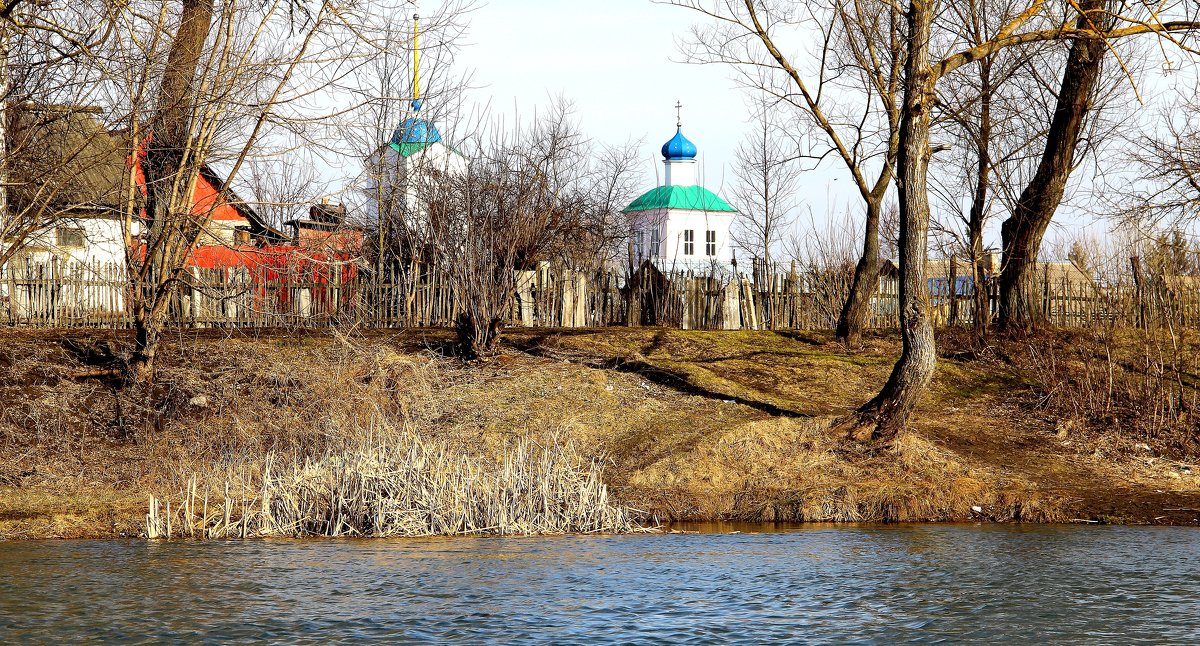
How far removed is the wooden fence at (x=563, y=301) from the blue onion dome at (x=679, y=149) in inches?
1388

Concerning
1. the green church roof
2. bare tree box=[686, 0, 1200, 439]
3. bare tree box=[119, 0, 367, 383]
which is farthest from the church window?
the green church roof

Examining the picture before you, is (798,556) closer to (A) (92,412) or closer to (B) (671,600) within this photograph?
(B) (671,600)

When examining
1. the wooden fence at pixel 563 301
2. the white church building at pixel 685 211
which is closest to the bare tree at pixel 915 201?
the wooden fence at pixel 563 301

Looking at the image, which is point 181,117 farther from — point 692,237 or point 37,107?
point 692,237

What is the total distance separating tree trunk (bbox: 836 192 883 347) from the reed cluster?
847cm

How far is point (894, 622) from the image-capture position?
7.18m

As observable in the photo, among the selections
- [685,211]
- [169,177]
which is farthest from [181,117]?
[685,211]

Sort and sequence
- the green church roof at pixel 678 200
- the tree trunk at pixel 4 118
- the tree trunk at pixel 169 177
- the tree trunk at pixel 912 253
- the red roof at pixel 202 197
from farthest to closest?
the green church roof at pixel 678 200 < the tree trunk at pixel 912 253 < the red roof at pixel 202 197 < the tree trunk at pixel 169 177 < the tree trunk at pixel 4 118

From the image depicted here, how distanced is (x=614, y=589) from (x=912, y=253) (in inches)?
275

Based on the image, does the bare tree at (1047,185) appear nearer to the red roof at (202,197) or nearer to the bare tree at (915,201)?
the bare tree at (915,201)

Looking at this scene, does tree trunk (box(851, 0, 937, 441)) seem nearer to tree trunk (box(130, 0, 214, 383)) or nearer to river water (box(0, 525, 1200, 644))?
river water (box(0, 525, 1200, 644))

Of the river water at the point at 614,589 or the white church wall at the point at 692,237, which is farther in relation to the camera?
the white church wall at the point at 692,237

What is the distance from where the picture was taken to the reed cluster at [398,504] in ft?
34.4

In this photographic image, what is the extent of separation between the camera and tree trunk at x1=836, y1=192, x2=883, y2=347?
1822cm
